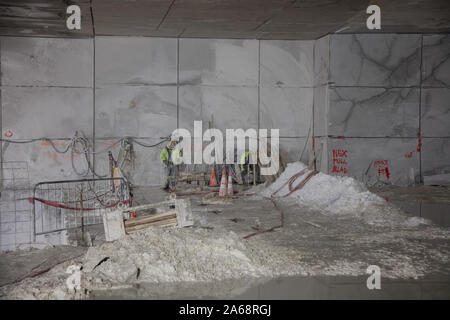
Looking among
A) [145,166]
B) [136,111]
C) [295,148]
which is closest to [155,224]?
[145,166]

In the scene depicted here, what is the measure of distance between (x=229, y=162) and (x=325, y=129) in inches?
104

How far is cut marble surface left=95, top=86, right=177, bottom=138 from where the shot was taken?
1258cm

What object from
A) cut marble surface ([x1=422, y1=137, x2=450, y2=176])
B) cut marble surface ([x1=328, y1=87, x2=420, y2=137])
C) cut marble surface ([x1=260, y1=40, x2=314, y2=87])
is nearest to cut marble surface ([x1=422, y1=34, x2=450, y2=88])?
cut marble surface ([x1=328, y1=87, x2=420, y2=137])

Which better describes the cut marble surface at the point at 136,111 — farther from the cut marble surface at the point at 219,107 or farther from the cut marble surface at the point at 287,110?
the cut marble surface at the point at 287,110

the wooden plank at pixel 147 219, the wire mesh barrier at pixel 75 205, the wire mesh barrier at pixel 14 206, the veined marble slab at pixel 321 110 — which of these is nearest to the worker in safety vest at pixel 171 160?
the wire mesh barrier at pixel 75 205

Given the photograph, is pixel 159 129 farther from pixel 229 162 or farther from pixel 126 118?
pixel 229 162

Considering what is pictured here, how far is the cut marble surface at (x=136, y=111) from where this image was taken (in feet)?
41.3

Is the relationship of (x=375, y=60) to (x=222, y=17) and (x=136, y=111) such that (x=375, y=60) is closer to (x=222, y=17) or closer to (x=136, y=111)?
(x=222, y=17)

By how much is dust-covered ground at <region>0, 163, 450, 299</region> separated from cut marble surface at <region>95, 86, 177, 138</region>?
5.09m

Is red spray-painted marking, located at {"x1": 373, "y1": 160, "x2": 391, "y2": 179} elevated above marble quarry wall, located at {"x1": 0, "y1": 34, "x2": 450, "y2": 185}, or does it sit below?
below

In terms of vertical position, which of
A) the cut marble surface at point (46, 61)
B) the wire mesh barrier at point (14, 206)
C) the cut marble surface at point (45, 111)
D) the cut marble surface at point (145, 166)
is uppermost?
the cut marble surface at point (46, 61)

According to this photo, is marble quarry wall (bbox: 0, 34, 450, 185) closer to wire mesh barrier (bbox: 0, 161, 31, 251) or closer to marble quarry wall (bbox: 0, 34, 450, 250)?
marble quarry wall (bbox: 0, 34, 450, 250)

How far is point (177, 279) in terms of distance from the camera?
4.86 metres
